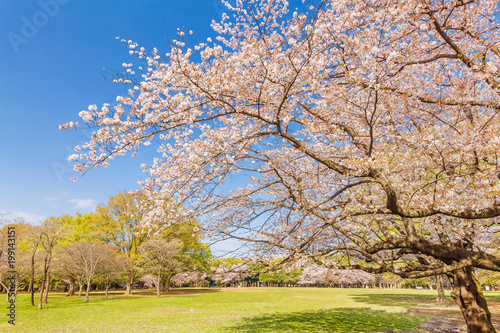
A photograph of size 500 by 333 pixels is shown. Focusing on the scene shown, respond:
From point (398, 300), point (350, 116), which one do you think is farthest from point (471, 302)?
point (398, 300)

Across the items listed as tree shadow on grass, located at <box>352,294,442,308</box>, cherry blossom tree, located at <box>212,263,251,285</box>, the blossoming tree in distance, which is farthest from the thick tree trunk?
tree shadow on grass, located at <box>352,294,442,308</box>

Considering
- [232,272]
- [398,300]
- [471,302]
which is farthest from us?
[398,300]

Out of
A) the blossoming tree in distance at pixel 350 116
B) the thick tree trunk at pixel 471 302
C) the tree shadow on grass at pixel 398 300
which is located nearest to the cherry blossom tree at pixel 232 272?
the blossoming tree in distance at pixel 350 116

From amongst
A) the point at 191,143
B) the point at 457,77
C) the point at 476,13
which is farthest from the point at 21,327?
the point at 476,13

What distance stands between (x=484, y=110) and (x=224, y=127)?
22.3ft

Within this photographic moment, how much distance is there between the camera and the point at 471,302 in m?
8.97

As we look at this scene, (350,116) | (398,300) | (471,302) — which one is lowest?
(398,300)

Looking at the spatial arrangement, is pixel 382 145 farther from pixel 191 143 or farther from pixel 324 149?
pixel 191 143

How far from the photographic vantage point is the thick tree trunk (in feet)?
28.2

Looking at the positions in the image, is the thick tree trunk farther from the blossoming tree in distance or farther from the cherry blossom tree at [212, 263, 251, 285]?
the cherry blossom tree at [212, 263, 251, 285]

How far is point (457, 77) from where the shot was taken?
699 cm

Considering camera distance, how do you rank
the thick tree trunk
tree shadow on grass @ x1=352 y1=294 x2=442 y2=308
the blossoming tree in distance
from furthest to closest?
tree shadow on grass @ x1=352 y1=294 x2=442 y2=308 → the thick tree trunk → the blossoming tree in distance

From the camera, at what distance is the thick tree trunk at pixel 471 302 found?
28.2ft

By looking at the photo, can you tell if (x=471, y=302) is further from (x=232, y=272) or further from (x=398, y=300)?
(x=398, y=300)
